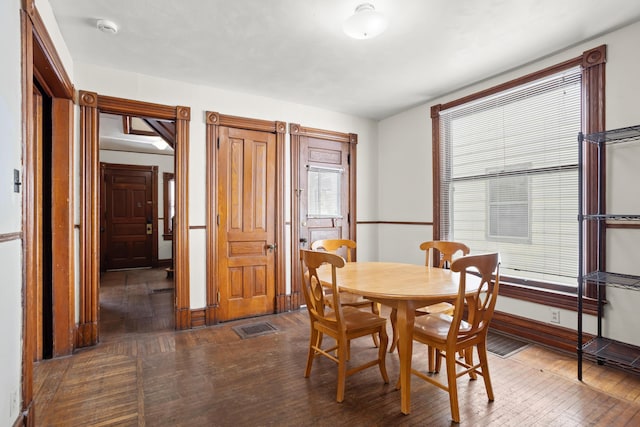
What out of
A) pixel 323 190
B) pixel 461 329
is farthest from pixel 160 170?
pixel 461 329

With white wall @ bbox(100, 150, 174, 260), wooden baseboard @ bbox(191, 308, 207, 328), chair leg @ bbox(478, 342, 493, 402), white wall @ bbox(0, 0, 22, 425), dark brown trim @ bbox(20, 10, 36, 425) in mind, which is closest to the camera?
white wall @ bbox(0, 0, 22, 425)

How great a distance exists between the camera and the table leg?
196cm

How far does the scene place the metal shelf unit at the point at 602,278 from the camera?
2.28m

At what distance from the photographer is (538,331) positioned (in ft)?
9.84

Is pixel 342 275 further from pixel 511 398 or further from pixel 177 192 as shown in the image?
pixel 177 192

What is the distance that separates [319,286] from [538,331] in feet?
7.39

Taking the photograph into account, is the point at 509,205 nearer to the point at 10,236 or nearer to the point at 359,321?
the point at 359,321

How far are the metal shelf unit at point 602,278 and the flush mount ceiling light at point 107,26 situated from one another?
3.55 metres

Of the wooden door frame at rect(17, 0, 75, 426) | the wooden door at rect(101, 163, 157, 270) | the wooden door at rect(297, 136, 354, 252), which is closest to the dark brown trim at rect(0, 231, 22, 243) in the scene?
the wooden door frame at rect(17, 0, 75, 426)

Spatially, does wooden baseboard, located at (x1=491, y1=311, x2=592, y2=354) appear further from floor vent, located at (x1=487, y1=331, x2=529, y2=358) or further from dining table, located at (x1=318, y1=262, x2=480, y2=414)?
dining table, located at (x1=318, y1=262, x2=480, y2=414)

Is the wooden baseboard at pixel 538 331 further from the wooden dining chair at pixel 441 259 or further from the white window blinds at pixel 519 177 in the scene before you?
the wooden dining chair at pixel 441 259

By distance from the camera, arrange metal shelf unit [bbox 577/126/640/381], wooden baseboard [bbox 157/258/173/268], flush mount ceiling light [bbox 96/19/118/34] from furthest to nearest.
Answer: wooden baseboard [bbox 157/258/173/268], flush mount ceiling light [bbox 96/19/118/34], metal shelf unit [bbox 577/126/640/381]

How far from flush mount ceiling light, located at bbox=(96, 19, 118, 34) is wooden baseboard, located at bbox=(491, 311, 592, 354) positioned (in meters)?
4.23

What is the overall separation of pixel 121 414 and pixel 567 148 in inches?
156
